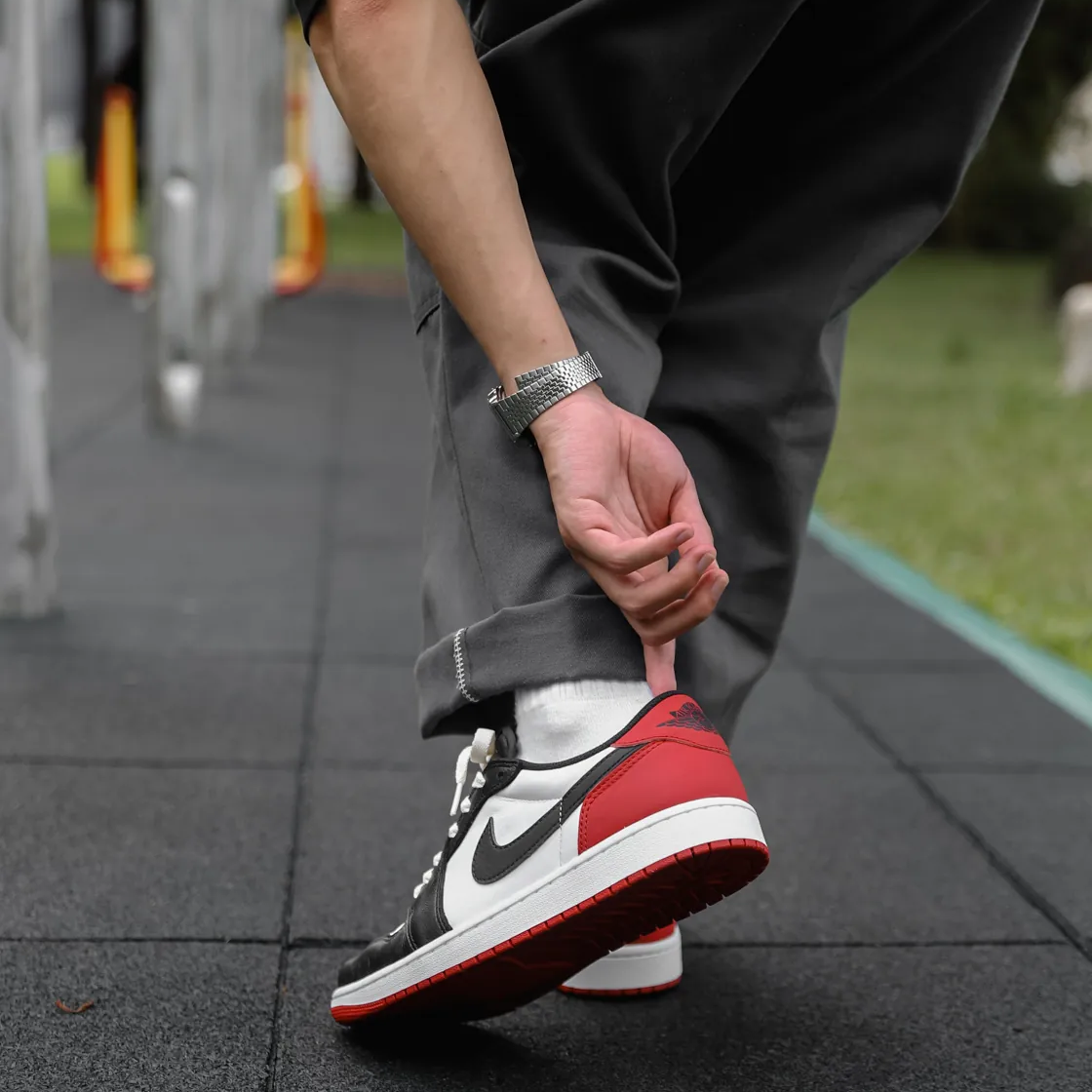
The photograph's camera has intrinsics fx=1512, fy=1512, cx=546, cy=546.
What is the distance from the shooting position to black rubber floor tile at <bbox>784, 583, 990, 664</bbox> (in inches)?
115

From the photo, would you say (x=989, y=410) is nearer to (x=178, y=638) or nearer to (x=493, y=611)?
(x=178, y=638)

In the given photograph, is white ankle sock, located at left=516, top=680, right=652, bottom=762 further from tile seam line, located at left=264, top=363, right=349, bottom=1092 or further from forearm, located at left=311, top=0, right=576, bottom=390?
tile seam line, located at left=264, top=363, right=349, bottom=1092

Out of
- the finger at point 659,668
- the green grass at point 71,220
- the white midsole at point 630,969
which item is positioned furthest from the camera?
the green grass at point 71,220

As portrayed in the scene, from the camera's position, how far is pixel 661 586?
1.09m

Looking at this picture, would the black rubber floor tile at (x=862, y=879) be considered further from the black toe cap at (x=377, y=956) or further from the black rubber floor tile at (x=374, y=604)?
→ the black rubber floor tile at (x=374, y=604)

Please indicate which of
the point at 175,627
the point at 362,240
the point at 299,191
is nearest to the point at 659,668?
the point at 175,627

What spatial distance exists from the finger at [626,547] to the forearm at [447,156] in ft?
0.45

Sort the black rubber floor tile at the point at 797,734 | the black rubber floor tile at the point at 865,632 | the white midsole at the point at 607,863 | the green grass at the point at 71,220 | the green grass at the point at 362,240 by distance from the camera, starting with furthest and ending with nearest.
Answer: the green grass at the point at 362,240 < the green grass at the point at 71,220 < the black rubber floor tile at the point at 865,632 < the black rubber floor tile at the point at 797,734 < the white midsole at the point at 607,863

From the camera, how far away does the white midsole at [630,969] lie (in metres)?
1.43

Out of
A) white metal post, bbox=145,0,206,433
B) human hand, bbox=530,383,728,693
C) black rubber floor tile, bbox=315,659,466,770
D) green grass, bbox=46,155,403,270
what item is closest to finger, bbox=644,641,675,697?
human hand, bbox=530,383,728,693

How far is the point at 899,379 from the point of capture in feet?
26.7

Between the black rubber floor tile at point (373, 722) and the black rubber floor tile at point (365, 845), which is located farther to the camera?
the black rubber floor tile at point (373, 722)

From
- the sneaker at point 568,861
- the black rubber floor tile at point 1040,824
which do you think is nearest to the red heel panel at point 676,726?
the sneaker at point 568,861

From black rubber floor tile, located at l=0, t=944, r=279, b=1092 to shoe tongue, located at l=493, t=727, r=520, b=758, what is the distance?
0.35 meters
